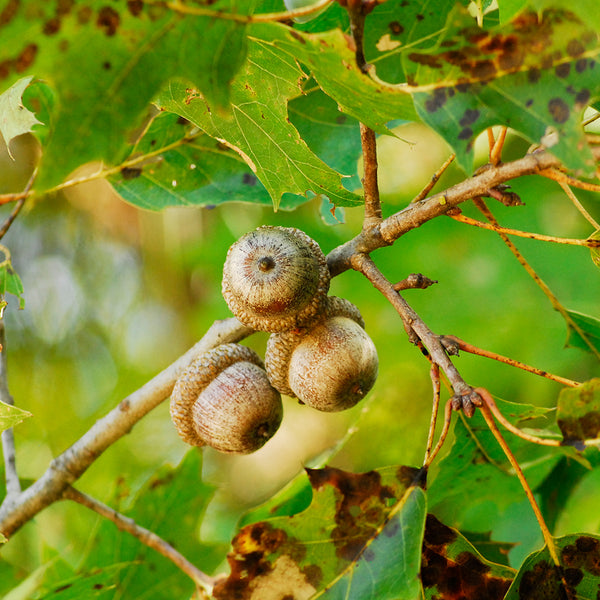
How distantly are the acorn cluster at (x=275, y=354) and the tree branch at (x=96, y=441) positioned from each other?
3cm

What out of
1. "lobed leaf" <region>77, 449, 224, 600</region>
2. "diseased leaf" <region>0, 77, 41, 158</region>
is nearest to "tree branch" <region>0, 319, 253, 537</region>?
"lobed leaf" <region>77, 449, 224, 600</region>

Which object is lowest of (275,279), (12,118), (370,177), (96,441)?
(96,441)

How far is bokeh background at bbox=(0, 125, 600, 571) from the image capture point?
7.14 ft

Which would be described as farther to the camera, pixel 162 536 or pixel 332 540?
pixel 162 536

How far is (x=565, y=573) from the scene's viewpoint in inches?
37.6

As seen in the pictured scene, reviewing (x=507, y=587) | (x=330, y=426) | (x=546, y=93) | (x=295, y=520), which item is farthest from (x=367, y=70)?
(x=330, y=426)

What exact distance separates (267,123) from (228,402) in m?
0.47

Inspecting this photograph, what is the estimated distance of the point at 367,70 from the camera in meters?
0.78

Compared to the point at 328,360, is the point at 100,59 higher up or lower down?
higher up

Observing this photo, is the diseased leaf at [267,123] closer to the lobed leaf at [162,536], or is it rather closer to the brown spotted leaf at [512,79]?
the brown spotted leaf at [512,79]

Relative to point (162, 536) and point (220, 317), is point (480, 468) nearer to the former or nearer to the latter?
point (162, 536)

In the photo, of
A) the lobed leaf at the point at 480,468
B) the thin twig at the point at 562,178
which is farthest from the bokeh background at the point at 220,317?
the thin twig at the point at 562,178

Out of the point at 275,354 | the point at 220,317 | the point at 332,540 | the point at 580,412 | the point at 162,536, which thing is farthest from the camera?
the point at 220,317

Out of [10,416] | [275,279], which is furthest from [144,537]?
[275,279]
